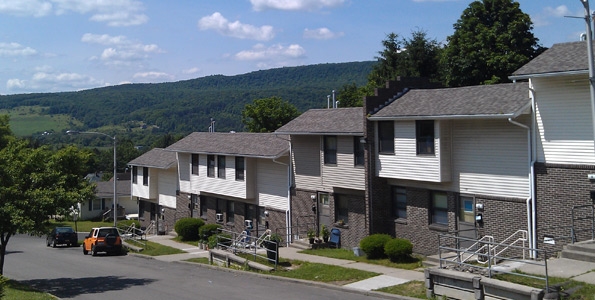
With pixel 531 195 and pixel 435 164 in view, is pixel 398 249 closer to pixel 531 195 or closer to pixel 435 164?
pixel 435 164

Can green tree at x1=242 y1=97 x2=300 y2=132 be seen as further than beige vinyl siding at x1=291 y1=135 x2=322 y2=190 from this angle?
Yes

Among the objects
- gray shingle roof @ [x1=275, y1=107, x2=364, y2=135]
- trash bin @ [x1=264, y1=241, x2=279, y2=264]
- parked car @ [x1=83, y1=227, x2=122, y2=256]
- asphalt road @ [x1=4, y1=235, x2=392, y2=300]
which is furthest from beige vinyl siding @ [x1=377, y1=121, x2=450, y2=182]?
parked car @ [x1=83, y1=227, x2=122, y2=256]

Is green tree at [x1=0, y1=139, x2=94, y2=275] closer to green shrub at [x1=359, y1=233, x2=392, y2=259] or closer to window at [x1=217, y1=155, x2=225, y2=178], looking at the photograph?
green shrub at [x1=359, y1=233, x2=392, y2=259]

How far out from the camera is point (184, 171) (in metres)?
44.3

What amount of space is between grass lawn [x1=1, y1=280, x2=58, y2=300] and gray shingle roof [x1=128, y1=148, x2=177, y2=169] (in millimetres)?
21377

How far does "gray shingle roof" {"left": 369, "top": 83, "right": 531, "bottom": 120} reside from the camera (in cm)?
2152

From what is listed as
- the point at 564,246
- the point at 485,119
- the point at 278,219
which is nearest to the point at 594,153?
the point at 564,246

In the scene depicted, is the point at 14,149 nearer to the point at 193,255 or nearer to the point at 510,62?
the point at 193,255

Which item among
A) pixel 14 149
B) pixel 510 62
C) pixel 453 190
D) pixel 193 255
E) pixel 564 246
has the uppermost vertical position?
pixel 510 62

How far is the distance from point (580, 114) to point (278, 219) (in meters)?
18.7

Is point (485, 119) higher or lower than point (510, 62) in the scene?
lower

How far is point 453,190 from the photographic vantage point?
948 inches

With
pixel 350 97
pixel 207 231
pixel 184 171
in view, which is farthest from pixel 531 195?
pixel 350 97

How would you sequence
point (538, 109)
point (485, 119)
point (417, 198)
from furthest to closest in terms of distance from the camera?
point (417, 198), point (485, 119), point (538, 109)
